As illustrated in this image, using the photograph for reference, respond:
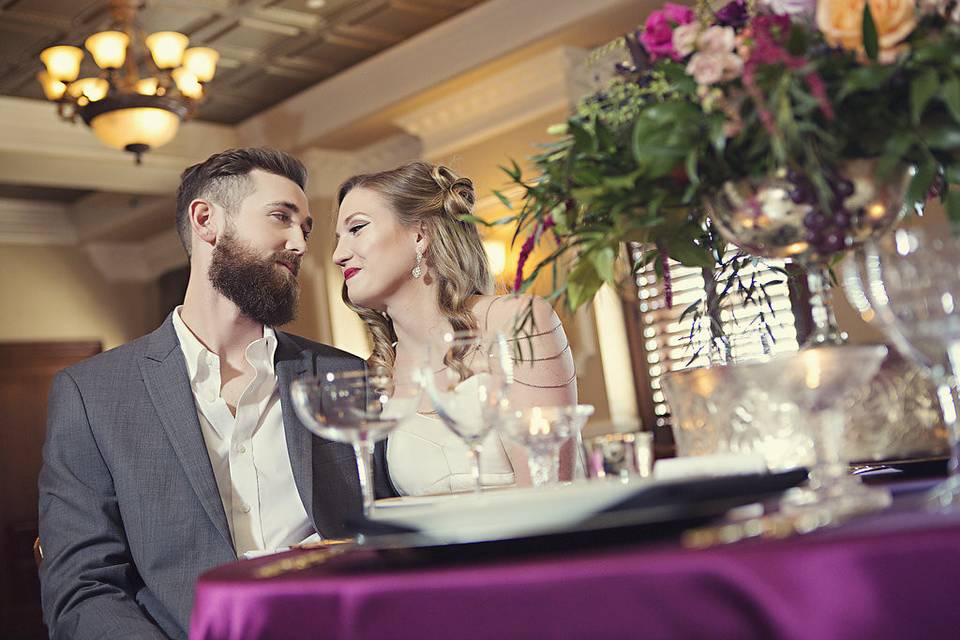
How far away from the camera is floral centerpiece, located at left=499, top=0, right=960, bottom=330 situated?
3.68 ft

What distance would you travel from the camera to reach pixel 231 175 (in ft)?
9.12

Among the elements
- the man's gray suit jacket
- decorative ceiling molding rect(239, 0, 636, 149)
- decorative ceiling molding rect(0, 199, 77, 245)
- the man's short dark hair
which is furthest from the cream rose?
decorative ceiling molding rect(0, 199, 77, 245)

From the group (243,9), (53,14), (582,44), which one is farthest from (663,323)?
(53,14)

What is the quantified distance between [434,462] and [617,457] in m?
1.55

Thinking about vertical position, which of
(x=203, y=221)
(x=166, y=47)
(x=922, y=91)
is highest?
(x=166, y=47)

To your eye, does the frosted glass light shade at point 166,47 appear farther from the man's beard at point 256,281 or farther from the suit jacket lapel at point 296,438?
the suit jacket lapel at point 296,438

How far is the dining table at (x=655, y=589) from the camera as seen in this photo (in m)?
0.80

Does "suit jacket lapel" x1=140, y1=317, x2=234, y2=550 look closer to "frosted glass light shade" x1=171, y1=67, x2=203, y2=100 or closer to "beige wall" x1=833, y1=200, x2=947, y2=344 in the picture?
"frosted glass light shade" x1=171, y1=67, x2=203, y2=100

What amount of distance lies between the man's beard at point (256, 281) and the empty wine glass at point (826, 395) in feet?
5.75

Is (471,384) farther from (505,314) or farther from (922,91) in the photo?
(505,314)

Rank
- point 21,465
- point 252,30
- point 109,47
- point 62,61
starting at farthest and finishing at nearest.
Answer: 1. point 21,465
2. point 252,30
3. point 62,61
4. point 109,47

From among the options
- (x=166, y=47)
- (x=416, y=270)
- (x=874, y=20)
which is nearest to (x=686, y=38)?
(x=874, y=20)

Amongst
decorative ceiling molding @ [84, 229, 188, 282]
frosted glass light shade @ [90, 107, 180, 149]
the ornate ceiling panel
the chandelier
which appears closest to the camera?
the chandelier

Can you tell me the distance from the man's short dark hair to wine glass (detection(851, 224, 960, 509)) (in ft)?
6.50
